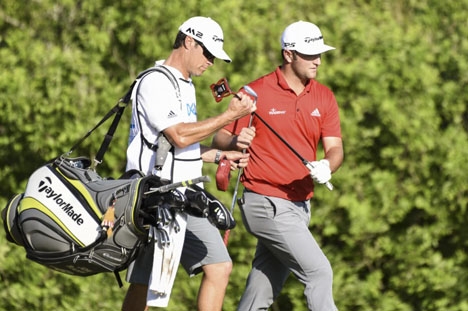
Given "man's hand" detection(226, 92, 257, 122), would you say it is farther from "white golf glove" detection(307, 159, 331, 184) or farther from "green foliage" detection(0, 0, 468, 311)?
"green foliage" detection(0, 0, 468, 311)

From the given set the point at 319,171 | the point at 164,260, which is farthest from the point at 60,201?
the point at 319,171

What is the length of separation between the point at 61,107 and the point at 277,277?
3.57 meters

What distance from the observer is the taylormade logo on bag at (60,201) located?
586 cm

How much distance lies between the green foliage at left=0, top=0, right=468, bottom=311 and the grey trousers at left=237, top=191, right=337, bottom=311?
7.36 feet

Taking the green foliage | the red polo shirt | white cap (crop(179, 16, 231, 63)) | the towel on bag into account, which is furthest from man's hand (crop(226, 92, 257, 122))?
the green foliage

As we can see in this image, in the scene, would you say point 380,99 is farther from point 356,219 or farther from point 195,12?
point 195,12

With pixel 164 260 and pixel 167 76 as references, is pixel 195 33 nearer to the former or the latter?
pixel 167 76

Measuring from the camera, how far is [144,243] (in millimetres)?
5934

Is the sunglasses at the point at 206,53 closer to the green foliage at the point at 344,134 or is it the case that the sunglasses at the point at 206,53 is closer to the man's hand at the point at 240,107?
the man's hand at the point at 240,107

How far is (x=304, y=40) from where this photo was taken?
6.94m

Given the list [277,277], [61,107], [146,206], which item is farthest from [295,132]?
[61,107]

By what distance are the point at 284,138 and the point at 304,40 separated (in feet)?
1.94

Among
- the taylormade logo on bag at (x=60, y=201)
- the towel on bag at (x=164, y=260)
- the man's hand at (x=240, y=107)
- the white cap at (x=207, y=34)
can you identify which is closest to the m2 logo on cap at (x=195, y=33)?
the white cap at (x=207, y=34)

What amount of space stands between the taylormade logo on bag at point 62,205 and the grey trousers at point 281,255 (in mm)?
1320
